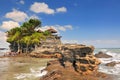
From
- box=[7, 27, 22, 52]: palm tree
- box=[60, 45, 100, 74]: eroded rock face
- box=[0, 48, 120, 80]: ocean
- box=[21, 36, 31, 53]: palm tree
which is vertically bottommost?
box=[0, 48, 120, 80]: ocean

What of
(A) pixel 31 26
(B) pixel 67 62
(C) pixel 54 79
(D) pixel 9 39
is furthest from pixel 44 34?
(C) pixel 54 79

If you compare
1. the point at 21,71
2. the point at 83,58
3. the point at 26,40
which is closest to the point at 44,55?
the point at 26,40

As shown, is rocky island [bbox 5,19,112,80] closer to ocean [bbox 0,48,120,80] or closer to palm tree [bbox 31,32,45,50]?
palm tree [bbox 31,32,45,50]

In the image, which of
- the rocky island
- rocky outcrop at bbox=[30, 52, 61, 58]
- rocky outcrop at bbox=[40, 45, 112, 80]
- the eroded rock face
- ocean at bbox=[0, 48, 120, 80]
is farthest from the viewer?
rocky outcrop at bbox=[30, 52, 61, 58]

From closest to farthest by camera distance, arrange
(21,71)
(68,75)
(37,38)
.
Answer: (68,75)
(21,71)
(37,38)

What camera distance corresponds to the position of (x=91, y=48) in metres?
19.3

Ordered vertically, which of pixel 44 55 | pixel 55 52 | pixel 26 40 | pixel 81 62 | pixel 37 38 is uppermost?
pixel 37 38

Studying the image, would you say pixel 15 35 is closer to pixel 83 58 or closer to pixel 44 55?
pixel 44 55

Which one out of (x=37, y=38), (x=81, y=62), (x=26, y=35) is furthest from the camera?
(x=26, y=35)

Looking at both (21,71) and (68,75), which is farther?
(21,71)

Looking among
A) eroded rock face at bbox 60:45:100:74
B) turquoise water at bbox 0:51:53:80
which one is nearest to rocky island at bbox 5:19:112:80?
eroded rock face at bbox 60:45:100:74

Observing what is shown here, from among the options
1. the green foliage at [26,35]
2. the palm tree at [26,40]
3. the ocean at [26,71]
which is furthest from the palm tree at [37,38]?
the ocean at [26,71]

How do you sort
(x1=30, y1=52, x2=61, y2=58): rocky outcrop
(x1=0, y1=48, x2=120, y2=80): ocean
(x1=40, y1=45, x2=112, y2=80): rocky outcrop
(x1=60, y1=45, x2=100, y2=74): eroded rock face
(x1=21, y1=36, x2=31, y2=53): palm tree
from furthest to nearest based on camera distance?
(x1=21, y1=36, x2=31, y2=53): palm tree < (x1=30, y1=52, x2=61, y2=58): rocky outcrop < (x1=0, y1=48, x2=120, y2=80): ocean < (x1=60, y1=45, x2=100, y2=74): eroded rock face < (x1=40, y1=45, x2=112, y2=80): rocky outcrop

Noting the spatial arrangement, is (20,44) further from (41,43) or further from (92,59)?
(92,59)
